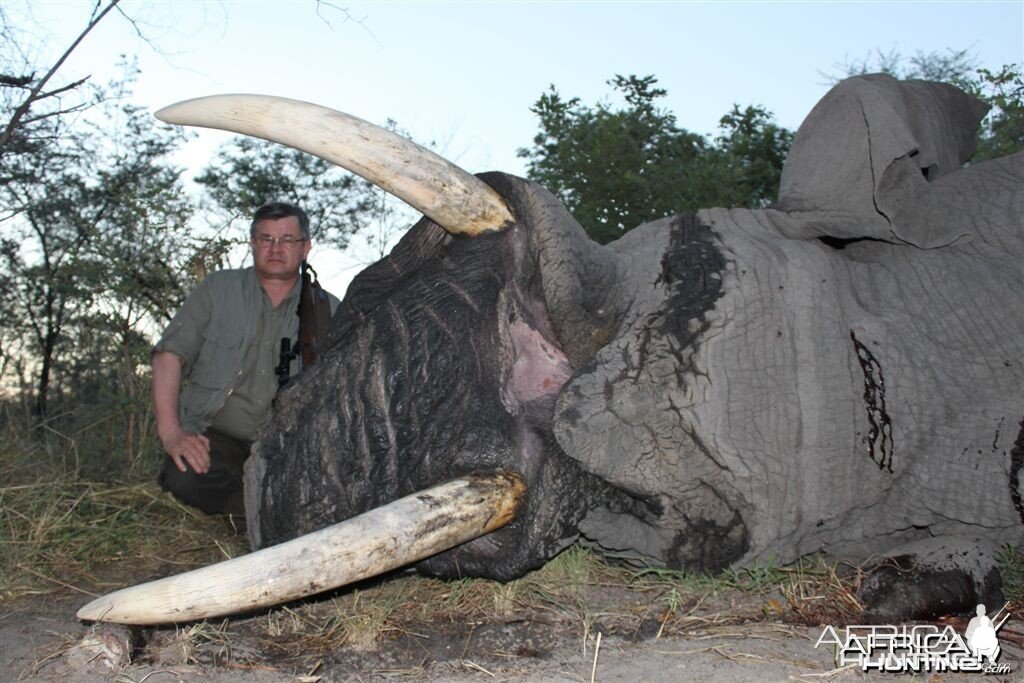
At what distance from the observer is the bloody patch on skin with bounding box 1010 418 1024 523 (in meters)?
3.36

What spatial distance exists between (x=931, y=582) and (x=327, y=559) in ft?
5.87

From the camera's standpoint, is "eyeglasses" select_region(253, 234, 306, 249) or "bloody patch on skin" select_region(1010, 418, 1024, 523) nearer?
"bloody patch on skin" select_region(1010, 418, 1024, 523)

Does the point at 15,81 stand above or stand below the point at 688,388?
above

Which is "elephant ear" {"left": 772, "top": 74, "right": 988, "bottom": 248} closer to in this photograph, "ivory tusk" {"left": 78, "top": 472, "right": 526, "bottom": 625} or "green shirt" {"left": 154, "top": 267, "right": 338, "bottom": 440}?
"ivory tusk" {"left": 78, "top": 472, "right": 526, "bottom": 625}

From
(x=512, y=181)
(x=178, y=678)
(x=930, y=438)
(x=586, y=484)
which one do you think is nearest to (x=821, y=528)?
Answer: (x=930, y=438)

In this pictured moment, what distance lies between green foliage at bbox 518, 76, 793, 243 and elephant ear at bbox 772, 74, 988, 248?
2887 millimetres

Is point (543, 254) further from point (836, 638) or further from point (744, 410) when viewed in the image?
point (836, 638)

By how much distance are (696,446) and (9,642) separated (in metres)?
2.22

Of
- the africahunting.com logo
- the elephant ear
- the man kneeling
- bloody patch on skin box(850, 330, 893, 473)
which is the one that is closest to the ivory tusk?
the africahunting.com logo

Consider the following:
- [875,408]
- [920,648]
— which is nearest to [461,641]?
[920,648]

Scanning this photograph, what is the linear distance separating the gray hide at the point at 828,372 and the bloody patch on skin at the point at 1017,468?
2cm

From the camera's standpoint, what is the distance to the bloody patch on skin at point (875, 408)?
3285mm

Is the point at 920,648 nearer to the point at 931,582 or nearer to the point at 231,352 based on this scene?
the point at 931,582

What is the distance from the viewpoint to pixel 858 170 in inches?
140
